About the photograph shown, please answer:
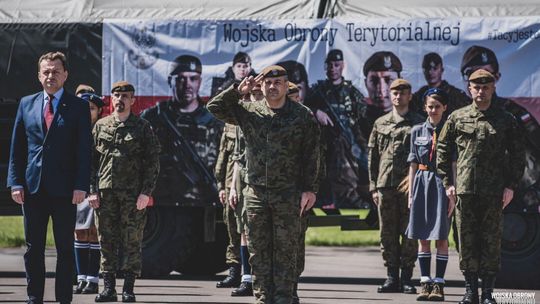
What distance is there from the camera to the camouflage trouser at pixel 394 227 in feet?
42.2

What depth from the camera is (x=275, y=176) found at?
955 centimetres

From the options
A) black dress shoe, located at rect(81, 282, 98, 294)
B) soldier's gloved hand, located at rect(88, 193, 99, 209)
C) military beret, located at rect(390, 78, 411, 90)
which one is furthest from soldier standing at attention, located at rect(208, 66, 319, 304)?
military beret, located at rect(390, 78, 411, 90)

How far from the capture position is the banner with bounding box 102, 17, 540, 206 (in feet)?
42.8

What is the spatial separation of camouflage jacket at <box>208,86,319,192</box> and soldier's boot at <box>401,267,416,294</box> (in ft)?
11.2

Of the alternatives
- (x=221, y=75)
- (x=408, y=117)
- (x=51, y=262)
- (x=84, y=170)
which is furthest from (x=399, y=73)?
Result: (x=51, y=262)

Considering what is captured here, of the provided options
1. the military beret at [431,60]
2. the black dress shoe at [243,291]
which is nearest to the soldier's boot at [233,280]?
the black dress shoe at [243,291]

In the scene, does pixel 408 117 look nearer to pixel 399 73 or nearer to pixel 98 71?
pixel 399 73

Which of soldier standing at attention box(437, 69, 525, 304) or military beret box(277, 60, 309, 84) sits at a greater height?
military beret box(277, 60, 309, 84)

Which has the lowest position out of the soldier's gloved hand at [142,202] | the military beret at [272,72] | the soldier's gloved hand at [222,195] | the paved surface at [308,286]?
the paved surface at [308,286]

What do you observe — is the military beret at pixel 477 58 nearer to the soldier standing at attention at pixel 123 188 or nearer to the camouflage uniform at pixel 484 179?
the camouflage uniform at pixel 484 179

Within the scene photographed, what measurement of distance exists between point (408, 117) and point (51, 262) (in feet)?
20.4

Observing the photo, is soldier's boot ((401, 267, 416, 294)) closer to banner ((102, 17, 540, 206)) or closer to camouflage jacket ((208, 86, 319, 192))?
banner ((102, 17, 540, 206))

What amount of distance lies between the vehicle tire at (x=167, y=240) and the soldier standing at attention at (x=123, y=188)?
2.36 metres

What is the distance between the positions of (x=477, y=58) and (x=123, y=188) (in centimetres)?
390
